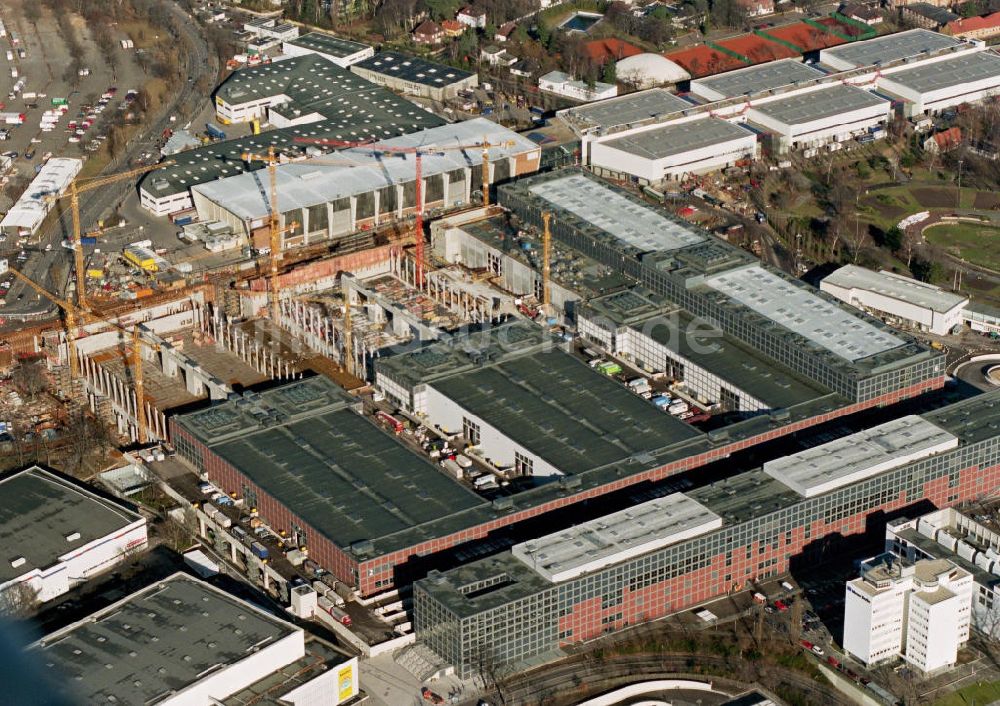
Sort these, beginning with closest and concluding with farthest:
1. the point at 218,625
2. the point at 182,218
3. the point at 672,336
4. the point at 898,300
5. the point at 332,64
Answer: the point at 218,625 → the point at 672,336 → the point at 898,300 → the point at 182,218 → the point at 332,64

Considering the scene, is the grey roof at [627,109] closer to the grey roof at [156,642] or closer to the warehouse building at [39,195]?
the warehouse building at [39,195]

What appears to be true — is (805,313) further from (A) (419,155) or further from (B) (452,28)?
(B) (452,28)

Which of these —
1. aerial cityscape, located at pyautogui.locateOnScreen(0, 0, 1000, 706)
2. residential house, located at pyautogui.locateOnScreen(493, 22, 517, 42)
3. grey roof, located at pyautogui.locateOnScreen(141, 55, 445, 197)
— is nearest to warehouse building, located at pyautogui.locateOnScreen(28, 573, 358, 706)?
aerial cityscape, located at pyautogui.locateOnScreen(0, 0, 1000, 706)

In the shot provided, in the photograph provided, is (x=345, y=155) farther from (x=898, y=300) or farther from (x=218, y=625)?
(x=218, y=625)

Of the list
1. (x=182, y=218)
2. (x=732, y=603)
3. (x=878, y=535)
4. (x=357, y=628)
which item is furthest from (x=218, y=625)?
(x=182, y=218)

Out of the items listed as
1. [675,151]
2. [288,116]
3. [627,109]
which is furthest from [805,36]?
[288,116]

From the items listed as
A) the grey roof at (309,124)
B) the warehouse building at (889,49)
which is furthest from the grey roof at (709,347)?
the warehouse building at (889,49)

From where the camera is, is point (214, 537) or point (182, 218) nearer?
point (214, 537)
